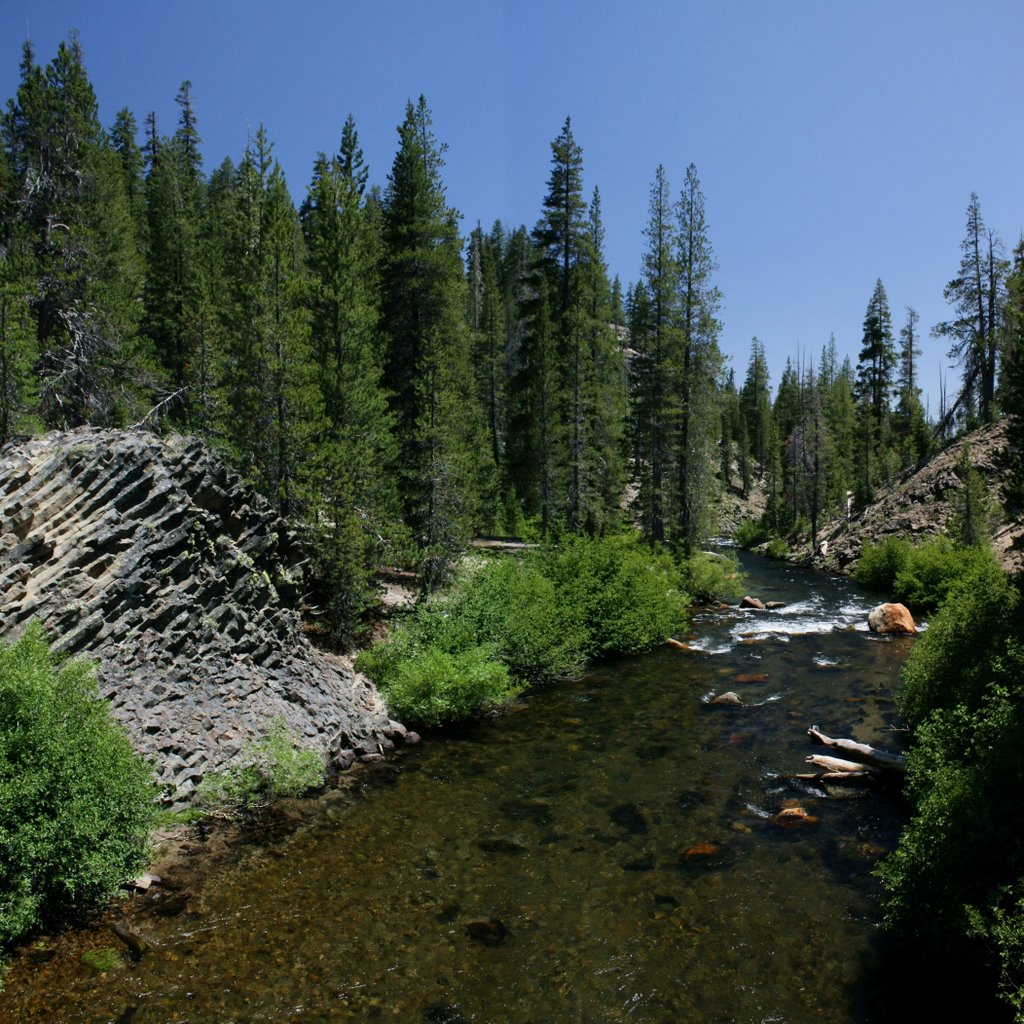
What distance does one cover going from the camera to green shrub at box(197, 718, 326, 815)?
11.0 meters

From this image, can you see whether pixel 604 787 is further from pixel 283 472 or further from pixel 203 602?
pixel 283 472

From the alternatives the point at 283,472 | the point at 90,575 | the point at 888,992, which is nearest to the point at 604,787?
the point at 888,992

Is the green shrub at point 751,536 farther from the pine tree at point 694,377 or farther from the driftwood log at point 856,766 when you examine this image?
the driftwood log at point 856,766

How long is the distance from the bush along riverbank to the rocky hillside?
60.8ft

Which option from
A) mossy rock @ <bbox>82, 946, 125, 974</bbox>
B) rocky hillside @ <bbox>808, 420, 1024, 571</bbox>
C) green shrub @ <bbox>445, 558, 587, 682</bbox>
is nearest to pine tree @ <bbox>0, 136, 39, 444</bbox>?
green shrub @ <bbox>445, 558, 587, 682</bbox>

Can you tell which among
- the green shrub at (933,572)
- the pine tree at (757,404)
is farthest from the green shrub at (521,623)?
the pine tree at (757,404)

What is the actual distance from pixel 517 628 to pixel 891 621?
13.4 metres

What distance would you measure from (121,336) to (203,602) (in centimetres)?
1754

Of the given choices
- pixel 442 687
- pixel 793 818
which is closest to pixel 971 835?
pixel 793 818

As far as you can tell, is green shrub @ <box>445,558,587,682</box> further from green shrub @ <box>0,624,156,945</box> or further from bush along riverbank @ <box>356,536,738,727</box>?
green shrub @ <box>0,624,156,945</box>

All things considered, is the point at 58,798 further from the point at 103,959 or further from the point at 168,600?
the point at 168,600

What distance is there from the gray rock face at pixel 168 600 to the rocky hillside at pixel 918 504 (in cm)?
3281

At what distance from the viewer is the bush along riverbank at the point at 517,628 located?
1522 centimetres

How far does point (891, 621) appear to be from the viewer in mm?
22906
